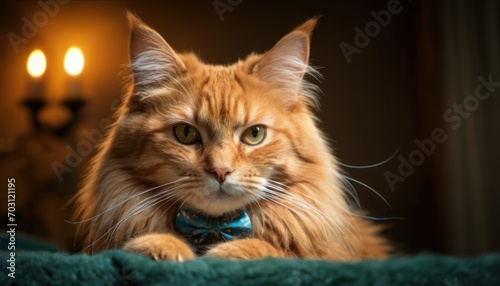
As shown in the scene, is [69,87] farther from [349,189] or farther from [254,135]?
[349,189]

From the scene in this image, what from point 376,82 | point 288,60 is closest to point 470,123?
point 376,82

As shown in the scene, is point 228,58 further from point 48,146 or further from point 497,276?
point 497,276

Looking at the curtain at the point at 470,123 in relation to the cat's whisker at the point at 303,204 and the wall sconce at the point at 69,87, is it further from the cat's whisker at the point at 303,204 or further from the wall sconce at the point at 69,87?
the wall sconce at the point at 69,87

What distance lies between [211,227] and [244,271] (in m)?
0.28

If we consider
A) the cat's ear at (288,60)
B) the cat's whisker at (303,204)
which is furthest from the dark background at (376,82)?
the cat's whisker at (303,204)

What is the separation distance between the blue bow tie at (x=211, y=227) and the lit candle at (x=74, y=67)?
2.34ft

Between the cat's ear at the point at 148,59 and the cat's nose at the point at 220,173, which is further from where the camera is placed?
the cat's ear at the point at 148,59

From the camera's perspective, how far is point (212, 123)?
101cm

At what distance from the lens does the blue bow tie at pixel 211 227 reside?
1011 millimetres

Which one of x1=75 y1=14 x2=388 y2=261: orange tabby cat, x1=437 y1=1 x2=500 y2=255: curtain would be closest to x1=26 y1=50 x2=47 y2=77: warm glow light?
x1=75 y1=14 x2=388 y2=261: orange tabby cat

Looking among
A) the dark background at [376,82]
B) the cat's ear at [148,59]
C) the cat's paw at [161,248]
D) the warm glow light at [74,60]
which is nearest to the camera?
the cat's paw at [161,248]

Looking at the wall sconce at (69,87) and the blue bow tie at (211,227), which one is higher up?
the wall sconce at (69,87)

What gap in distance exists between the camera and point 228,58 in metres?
1.40

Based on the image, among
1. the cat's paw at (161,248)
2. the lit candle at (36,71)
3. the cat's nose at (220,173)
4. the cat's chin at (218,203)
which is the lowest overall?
the cat's paw at (161,248)
